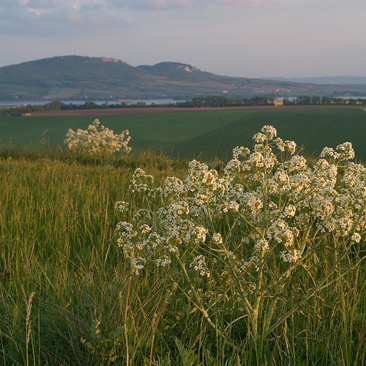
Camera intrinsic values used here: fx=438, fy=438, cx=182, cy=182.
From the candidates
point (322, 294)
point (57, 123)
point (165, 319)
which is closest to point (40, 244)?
point (165, 319)

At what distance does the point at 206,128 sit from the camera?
248 feet

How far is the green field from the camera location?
2251 inches

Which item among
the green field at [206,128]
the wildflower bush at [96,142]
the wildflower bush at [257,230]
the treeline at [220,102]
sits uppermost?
the treeline at [220,102]

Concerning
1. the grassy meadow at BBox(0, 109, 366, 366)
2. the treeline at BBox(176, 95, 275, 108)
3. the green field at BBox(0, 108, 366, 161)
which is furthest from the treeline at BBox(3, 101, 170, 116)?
the grassy meadow at BBox(0, 109, 366, 366)

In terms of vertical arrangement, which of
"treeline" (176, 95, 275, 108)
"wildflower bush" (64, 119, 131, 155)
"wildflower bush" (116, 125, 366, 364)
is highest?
"treeline" (176, 95, 275, 108)

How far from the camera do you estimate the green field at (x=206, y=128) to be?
5719 centimetres

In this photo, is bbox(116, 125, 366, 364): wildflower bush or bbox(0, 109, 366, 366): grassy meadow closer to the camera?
bbox(0, 109, 366, 366): grassy meadow

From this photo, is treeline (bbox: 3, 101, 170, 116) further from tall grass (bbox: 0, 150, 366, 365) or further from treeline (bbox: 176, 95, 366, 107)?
tall grass (bbox: 0, 150, 366, 365)

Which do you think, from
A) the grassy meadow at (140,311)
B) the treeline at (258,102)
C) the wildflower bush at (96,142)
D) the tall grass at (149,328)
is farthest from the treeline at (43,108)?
the tall grass at (149,328)

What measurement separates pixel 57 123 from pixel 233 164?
276 feet

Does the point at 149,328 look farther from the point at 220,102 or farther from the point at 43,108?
the point at 220,102

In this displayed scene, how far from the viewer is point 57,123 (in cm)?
8325

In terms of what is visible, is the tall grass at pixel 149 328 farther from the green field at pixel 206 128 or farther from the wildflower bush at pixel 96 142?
the green field at pixel 206 128

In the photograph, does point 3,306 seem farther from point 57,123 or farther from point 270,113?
point 270,113
